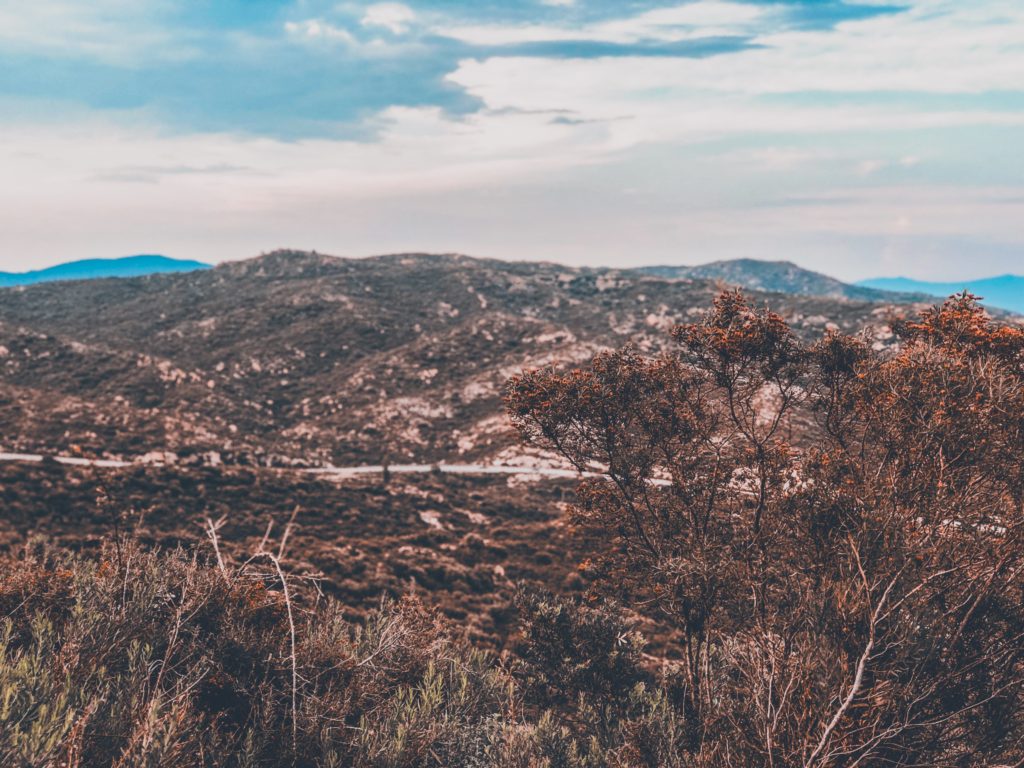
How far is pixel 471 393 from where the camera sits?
72500 mm

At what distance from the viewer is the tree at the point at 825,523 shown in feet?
24.3

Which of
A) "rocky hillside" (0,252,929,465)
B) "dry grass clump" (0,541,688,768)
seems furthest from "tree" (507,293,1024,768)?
"rocky hillside" (0,252,929,465)

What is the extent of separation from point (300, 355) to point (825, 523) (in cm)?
8945

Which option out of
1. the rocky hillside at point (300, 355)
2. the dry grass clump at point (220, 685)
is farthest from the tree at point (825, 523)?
the rocky hillside at point (300, 355)

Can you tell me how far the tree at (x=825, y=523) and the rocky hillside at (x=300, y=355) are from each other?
15.1m

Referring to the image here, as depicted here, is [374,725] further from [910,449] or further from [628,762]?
[910,449]

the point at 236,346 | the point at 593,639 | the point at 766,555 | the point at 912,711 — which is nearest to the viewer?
the point at 912,711

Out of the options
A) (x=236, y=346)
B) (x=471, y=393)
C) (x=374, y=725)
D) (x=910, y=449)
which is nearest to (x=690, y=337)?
(x=910, y=449)

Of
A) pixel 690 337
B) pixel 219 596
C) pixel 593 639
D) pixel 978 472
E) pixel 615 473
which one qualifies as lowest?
pixel 593 639

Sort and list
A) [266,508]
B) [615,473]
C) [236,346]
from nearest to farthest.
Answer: [615,473]
[266,508]
[236,346]

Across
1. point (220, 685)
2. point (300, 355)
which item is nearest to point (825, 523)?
point (220, 685)

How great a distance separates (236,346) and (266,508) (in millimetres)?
67483

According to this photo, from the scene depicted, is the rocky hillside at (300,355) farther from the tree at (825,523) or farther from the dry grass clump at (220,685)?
the dry grass clump at (220,685)

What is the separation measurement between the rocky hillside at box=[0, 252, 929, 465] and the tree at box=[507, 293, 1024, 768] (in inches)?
596
